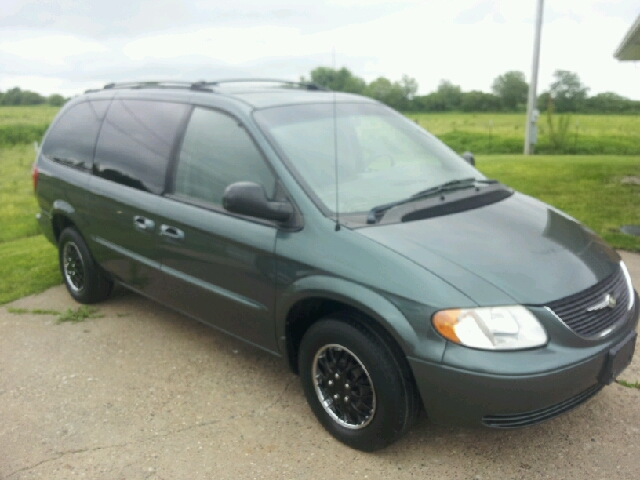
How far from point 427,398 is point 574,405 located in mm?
698

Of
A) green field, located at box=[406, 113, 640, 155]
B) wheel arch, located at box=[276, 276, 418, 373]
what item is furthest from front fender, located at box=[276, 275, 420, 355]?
green field, located at box=[406, 113, 640, 155]

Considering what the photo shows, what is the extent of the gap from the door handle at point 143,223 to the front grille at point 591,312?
2618mm

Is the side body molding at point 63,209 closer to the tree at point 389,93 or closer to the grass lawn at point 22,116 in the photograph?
the tree at point 389,93

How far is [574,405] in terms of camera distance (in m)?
2.97

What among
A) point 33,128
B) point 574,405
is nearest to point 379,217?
point 574,405

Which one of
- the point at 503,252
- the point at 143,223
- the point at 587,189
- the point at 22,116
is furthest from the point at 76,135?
the point at 22,116

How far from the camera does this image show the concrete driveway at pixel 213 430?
3178mm

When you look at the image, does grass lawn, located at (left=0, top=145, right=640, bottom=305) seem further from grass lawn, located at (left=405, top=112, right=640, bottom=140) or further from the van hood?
grass lawn, located at (left=405, top=112, right=640, bottom=140)

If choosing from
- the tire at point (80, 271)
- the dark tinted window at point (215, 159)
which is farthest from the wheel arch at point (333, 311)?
the tire at point (80, 271)

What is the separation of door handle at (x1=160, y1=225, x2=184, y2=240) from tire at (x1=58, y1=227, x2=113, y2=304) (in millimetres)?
1407

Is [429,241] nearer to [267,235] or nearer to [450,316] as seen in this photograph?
[450,316]

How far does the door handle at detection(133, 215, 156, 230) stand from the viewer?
169 inches

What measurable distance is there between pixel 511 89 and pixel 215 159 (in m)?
22.8

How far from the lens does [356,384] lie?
320 centimetres
